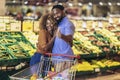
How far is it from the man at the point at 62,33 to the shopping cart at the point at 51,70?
0.26 metres

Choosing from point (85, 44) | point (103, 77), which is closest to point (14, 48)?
point (85, 44)

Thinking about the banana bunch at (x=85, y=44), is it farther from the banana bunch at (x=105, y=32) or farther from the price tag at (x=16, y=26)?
the price tag at (x=16, y=26)

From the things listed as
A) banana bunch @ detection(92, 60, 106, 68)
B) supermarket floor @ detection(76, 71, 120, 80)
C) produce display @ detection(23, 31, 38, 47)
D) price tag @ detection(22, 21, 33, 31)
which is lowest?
supermarket floor @ detection(76, 71, 120, 80)

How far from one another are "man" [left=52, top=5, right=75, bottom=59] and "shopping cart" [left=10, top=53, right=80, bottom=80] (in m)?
0.26

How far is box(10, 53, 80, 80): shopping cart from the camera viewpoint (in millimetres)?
4523

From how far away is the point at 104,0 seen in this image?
12.2 m

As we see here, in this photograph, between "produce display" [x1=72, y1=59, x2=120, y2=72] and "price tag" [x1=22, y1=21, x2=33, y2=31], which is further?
"produce display" [x1=72, y1=59, x2=120, y2=72]

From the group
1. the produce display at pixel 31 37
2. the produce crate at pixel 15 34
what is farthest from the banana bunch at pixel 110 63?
the produce crate at pixel 15 34

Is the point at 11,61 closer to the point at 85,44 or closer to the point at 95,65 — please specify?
the point at 85,44

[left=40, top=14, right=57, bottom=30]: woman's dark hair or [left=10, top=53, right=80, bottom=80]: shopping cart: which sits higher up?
[left=40, top=14, right=57, bottom=30]: woman's dark hair

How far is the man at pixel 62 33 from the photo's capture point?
5.24m

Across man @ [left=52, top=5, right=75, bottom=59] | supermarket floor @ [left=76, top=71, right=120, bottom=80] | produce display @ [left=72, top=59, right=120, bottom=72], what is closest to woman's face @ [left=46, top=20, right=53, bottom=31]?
man @ [left=52, top=5, right=75, bottom=59]

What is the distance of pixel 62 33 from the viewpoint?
207 inches

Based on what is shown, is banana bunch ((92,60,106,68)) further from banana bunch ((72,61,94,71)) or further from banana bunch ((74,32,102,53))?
banana bunch ((74,32,102,53))
